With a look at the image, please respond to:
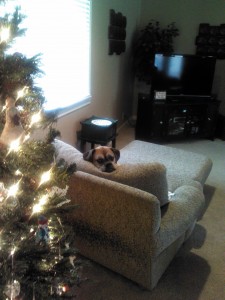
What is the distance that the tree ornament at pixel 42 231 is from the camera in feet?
3.63

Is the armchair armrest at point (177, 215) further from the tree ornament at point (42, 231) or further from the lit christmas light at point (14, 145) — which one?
the lit christmas light at point (14, 145)

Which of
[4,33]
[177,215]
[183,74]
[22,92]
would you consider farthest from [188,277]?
[183,74]

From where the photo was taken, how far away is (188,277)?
67.1 inches

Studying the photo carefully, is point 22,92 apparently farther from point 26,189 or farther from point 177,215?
point 177,215

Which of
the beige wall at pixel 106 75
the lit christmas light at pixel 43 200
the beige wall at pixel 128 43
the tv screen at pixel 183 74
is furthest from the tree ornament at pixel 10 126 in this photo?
the tv screen at pixel 183 74

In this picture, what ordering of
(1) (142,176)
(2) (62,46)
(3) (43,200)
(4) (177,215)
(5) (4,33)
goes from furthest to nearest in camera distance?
(2) (62,46) < (4) (177,215) < (1) (142,176) < (3) (43,200) < (5) (4,33)

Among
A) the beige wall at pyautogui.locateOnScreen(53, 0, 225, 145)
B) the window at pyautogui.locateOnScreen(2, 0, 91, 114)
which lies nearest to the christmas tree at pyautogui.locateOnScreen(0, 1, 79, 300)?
the window at pyautogui.locateOnScreen(2, 0, 91, 114)

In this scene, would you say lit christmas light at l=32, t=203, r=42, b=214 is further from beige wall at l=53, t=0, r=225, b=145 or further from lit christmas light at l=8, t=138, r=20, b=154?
beige wall at l=53, t=0, r=225, b=145

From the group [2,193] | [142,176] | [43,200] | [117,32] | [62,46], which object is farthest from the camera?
[117,32]

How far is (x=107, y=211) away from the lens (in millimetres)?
1432

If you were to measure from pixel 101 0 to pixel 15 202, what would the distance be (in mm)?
2986

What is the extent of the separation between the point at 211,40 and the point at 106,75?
6.54 feet

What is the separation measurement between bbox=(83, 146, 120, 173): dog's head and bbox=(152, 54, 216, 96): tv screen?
2.41 m

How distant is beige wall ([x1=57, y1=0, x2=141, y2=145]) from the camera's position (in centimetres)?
304
